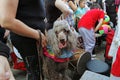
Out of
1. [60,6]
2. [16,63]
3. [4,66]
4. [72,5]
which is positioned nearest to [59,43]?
[60,6]

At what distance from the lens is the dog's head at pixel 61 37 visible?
180cm

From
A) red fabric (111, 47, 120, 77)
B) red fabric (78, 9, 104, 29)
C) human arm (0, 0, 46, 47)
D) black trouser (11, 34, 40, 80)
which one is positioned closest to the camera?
human arm (0, 0, 46, 47)

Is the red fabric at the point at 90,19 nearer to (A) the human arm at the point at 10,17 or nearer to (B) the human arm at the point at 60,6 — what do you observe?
(B) the human arm at the point at 60,6

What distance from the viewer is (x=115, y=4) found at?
439 centimetres

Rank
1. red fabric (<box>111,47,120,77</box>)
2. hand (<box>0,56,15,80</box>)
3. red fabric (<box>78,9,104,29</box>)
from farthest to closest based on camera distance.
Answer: red fabric (<box>78,9,104,29</box>) < red fabric (<box>111,47,120,77</box>) < hand (<box>0,56,15,80</box>)

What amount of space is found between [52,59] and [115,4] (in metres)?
2.80

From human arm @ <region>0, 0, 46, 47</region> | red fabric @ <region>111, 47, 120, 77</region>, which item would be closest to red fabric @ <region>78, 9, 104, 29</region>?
red fabric @ <region>111, 47, 120, 77</region>

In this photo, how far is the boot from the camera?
1205 mm

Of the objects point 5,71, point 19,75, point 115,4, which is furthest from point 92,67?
point 115,4

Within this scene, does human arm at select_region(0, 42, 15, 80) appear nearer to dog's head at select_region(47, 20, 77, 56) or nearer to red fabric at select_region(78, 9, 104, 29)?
dog's head at select_region(47, 20, 77, 56)

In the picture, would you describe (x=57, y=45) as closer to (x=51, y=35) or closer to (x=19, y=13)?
(x=51, y=35)

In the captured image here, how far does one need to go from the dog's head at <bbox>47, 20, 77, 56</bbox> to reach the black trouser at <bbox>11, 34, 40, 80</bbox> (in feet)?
1.78

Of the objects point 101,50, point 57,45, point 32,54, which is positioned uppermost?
point 32,54

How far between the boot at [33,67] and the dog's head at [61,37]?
54 cm
